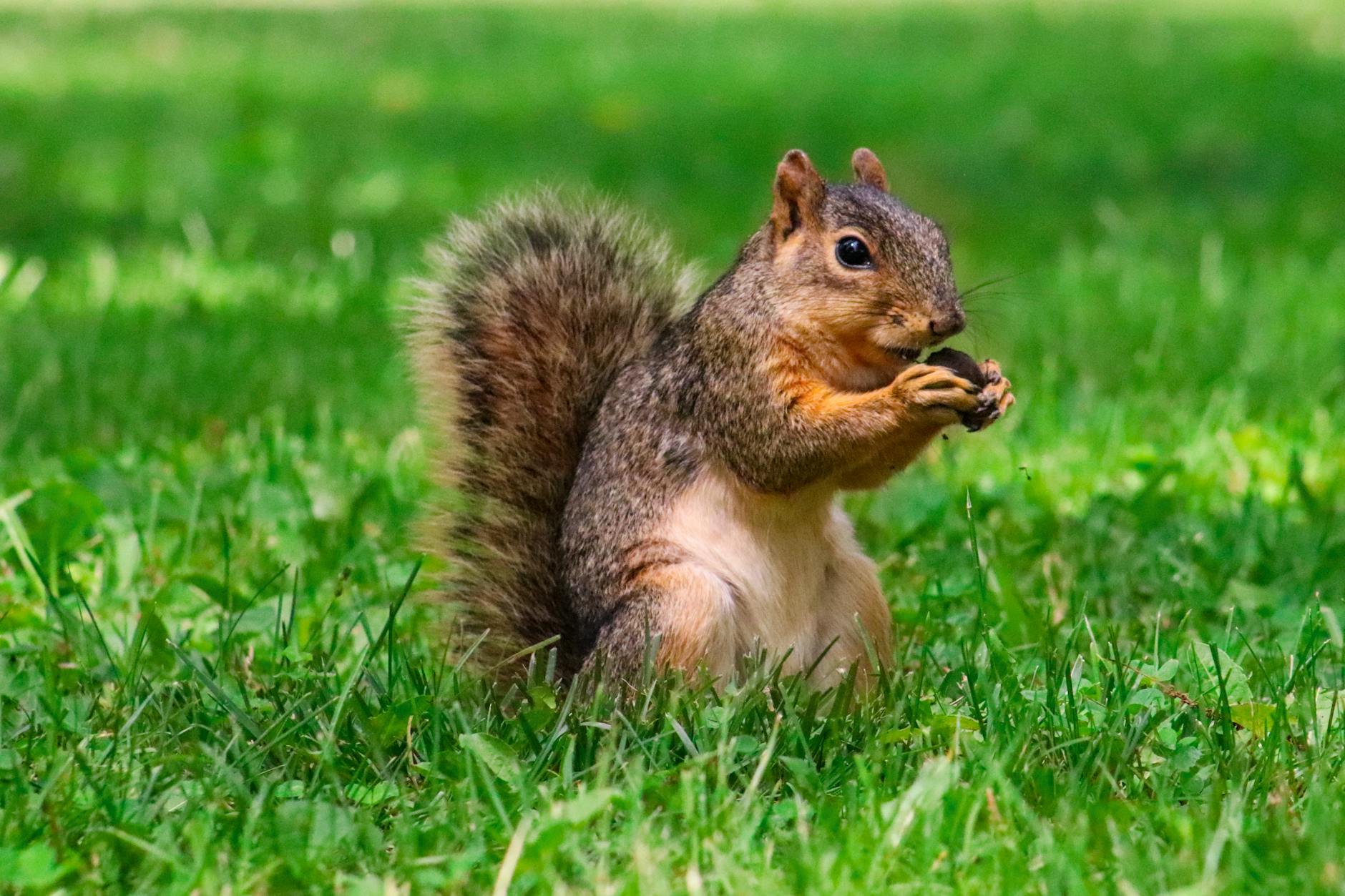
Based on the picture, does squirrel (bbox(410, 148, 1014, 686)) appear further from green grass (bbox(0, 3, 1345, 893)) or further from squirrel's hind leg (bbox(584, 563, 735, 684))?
green grass (bbox(0, 3, 1345, 893))

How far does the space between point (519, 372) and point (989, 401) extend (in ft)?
2.26

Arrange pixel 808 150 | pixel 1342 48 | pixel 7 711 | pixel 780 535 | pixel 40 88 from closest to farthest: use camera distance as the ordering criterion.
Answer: pixel 7 711 → pixel 780 535 → pixel 808 150 → pixel 40 88 → pixel 1342 48

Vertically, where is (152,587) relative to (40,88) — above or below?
below

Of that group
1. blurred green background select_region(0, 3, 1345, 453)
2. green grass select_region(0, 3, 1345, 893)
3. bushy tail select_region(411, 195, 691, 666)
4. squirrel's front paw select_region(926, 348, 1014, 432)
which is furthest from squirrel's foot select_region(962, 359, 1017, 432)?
bushy tail select_region(411, 195, 691, 666)

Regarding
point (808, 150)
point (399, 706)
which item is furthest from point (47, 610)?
point (808, 150)

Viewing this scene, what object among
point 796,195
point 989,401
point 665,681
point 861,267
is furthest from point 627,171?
point 665,681

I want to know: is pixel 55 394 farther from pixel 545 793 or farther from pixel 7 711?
pixel 545 793

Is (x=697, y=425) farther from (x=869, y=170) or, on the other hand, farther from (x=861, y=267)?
(x=869, y=170)

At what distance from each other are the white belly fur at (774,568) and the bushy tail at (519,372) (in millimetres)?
236

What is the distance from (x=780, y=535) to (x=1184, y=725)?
1.82 feet

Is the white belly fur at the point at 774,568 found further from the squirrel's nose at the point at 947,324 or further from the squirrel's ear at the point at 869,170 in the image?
the squirrel's ear at the point at 869,170

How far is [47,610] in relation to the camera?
258cm

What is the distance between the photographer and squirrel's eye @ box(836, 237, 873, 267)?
92.8 inches

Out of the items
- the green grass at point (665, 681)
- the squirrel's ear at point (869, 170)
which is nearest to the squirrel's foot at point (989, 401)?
the green grass at point (665, 681)
